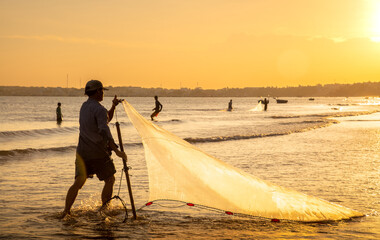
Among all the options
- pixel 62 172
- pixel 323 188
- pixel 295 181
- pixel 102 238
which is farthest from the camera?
pixel 62 172

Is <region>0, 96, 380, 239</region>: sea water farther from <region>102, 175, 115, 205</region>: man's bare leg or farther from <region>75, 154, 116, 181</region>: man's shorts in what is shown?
<region>75, 154, 116, 181</region>: man's shorts

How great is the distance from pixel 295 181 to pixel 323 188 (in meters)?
0.89

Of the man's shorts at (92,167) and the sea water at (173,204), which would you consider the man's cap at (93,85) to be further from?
the sea water at (173,204)

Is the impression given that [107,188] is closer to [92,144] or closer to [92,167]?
[92,167]

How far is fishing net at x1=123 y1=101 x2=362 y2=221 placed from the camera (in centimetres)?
659

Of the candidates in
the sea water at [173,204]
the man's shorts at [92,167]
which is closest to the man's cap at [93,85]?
the man's shorts at [92,167]

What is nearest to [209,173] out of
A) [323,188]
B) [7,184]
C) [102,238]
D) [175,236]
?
[175,236]

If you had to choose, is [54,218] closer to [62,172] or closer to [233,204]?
[233,204]

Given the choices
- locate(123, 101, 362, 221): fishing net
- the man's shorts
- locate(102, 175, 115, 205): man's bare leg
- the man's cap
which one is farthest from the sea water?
the man's cap

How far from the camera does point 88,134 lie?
639 centimetres

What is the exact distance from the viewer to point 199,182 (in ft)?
21.6

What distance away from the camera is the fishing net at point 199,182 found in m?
6.59

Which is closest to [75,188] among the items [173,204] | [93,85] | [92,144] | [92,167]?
[92,167]

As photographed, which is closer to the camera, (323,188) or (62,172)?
(323,188)
